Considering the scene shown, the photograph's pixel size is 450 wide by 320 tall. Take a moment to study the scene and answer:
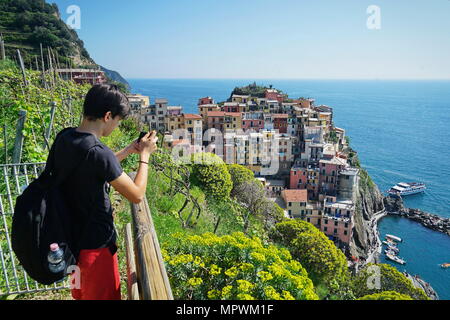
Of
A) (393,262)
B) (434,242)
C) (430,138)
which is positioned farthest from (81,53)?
(430,138)

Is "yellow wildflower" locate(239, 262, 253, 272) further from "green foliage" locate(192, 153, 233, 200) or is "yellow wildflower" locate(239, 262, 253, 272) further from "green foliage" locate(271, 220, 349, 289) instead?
"green foliage" locate(271, 220, 349, 289)

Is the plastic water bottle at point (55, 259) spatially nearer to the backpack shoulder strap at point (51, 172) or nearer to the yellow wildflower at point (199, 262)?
the backpack shoulder strap at point (51, 172)

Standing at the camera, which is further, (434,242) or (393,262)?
(434,242)

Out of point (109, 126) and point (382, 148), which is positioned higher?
point (109, 126)

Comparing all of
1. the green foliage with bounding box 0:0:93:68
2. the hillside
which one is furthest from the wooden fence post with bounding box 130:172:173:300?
the green foliage with bounding box 0:0:93:68

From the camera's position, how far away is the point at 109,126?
148cm

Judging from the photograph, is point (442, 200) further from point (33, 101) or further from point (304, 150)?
point (33, 101)

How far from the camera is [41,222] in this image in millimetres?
1341

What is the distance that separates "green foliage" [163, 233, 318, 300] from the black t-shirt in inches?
47.6

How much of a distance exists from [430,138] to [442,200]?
26395 mm

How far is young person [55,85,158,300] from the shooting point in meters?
1.33

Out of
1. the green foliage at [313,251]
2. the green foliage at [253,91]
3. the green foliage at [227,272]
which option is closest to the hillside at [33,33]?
the green foliage at [253,91]

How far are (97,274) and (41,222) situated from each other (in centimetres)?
38
